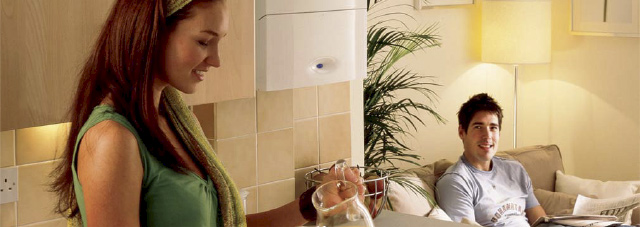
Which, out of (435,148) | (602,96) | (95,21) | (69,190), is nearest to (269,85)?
(95,21)

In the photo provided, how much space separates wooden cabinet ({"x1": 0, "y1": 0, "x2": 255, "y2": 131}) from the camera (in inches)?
62.9

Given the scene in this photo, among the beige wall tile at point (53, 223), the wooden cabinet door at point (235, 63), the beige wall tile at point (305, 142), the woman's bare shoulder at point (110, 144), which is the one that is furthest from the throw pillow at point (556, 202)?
the woman's bare shoulder at point (110, 144)

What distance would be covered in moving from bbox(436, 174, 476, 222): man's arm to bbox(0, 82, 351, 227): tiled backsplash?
1.28 m

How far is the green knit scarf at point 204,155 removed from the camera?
1467mm

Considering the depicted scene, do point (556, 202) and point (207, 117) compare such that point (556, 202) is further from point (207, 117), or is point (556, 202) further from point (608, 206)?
point (207, 117)

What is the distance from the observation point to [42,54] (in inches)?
64.7

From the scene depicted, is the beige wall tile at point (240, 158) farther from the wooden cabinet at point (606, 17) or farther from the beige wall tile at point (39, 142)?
the wooden cabinet at point (606, 17)

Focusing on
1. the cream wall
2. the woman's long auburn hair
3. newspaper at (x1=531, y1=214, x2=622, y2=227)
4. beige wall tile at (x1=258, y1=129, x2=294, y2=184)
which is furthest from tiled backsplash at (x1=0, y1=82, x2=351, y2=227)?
the cream wall

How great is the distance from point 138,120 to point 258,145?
115cm

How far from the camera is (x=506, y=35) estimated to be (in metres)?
5.35

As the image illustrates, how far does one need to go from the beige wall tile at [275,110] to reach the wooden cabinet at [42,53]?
2.53 feet

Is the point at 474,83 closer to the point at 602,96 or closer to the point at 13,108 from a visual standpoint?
the point at 602,96

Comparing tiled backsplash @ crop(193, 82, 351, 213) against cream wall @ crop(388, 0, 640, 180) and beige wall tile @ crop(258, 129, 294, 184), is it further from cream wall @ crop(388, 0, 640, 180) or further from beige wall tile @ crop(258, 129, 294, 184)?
cream wall @ crop(388, 0, 640, 180)

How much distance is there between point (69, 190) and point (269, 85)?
986mm
